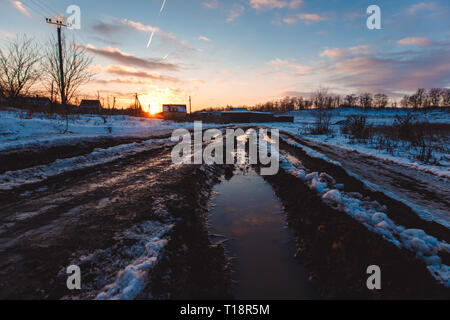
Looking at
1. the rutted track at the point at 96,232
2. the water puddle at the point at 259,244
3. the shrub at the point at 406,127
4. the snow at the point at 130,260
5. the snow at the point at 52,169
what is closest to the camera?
the snow at the point at 130,260

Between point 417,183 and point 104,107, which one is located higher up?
point 104,107

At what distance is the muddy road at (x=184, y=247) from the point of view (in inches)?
74.5

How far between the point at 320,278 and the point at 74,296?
2321 millimetres

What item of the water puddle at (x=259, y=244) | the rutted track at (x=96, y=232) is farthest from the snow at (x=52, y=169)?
the water puddle at (x=259, y=244)

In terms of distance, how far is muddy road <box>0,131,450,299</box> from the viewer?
1893 millimetres

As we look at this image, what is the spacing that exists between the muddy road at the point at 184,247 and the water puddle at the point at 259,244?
0.01 m

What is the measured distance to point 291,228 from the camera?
131 inches

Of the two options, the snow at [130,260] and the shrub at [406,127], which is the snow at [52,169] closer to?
the snow at [130,260]

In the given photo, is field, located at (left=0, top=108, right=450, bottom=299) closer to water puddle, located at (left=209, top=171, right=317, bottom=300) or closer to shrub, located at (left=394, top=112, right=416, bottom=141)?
water puddle, located at (left=209, top=171, right=317, bottom=300)

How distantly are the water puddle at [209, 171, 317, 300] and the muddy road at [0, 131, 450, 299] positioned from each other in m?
0.01

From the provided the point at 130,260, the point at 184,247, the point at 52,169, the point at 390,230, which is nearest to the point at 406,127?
the point at 390,230

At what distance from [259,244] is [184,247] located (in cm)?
106

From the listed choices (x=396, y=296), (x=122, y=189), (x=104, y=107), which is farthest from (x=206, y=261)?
(x=104, y=107)
